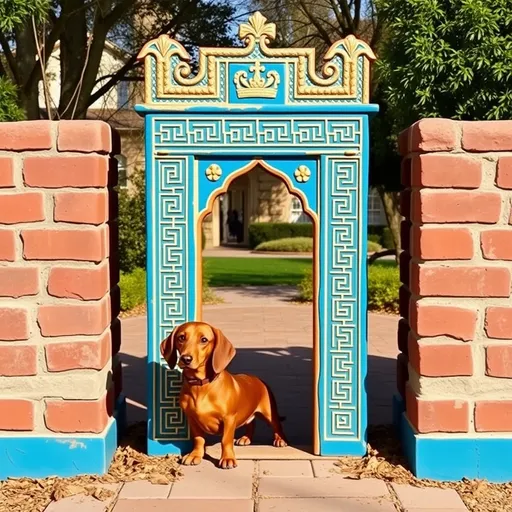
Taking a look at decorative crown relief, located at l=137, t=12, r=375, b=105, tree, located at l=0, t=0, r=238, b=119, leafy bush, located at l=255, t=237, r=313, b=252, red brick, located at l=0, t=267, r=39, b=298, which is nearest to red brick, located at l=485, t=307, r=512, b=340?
decorative crown relief, located at l=137, t=12, r=375, b=105

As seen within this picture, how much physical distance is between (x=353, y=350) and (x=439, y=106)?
2272 millimetres

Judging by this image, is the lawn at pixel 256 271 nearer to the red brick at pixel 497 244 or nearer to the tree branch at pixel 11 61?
the tree branch at pixel 11 61

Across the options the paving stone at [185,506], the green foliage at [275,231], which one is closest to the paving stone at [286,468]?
the paving stone at [185,506]

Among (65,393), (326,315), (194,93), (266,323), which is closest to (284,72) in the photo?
(194,93)

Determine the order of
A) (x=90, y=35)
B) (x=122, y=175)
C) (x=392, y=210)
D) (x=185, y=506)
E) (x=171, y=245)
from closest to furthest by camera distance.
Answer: (x=185, y=506) → (x=171, y=245) → (x=90, y=35) → (x=122, y=175) → (x=392, y=210)

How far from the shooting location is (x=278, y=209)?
3042 centimetres

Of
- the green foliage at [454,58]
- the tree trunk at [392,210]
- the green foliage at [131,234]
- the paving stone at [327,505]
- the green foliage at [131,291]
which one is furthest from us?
the tree trunk at [392,210]

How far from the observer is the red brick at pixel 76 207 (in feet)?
13.4

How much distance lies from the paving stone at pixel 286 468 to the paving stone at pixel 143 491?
23.2 inches

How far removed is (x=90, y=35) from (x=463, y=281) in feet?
A: 25.0

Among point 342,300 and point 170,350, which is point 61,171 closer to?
point 170,350

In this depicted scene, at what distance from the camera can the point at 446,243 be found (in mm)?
4059

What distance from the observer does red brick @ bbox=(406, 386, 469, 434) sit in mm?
4082

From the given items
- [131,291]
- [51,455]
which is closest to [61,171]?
[51,455]
